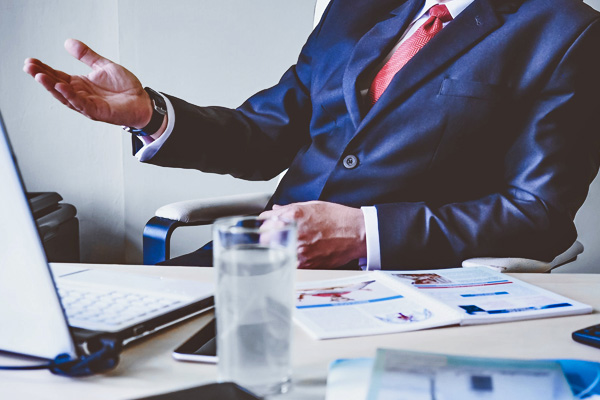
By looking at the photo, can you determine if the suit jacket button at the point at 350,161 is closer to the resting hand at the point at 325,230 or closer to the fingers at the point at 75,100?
the resting hand at the point at 325,230

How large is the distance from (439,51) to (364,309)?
766mm

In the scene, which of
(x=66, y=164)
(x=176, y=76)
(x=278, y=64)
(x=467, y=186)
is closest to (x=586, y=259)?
(x=467, y=186)

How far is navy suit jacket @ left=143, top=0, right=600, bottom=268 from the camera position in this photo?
1147 mm

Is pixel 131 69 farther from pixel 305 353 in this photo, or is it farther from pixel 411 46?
pixel 305 353

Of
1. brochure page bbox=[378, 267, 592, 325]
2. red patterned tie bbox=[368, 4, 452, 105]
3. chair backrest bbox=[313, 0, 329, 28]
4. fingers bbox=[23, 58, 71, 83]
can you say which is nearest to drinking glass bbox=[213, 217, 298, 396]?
brochure page bbox=[378, 267, 592, 325]

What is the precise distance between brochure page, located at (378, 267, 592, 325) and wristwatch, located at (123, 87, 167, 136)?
2.28ft

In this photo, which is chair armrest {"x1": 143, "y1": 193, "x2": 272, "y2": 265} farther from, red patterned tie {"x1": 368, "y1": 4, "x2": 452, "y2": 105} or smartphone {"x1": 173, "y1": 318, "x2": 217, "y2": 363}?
smartphone {"x1": 173, "y1": 318, "x2": 217, "y2": 363}

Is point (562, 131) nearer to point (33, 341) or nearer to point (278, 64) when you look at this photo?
point (33, 341)

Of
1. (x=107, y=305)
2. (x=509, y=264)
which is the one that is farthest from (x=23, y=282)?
(x=509, y=264)

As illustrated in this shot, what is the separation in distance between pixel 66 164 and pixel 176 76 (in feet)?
2.07

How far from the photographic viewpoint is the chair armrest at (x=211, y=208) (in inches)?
50.1

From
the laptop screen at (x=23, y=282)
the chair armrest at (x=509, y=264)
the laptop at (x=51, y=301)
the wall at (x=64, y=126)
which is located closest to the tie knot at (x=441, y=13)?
the chair armrest at (x=509, y=264)

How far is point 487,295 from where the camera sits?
75 centimetres

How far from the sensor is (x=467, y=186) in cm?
131
